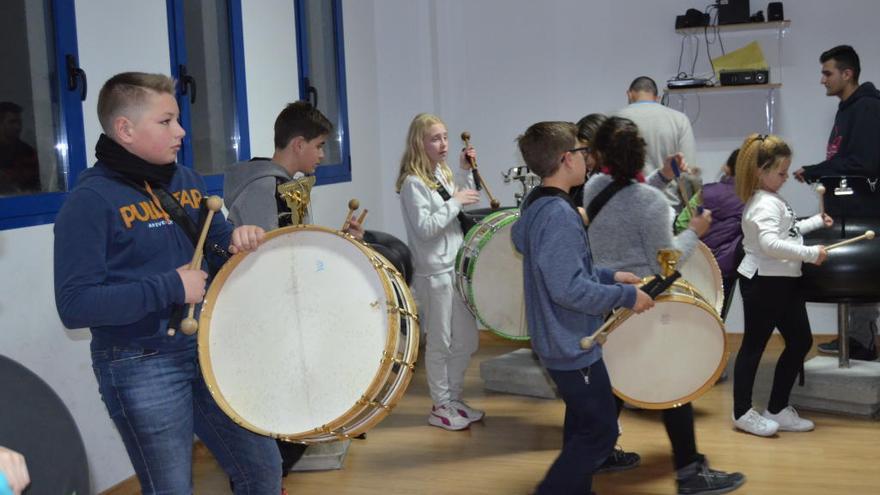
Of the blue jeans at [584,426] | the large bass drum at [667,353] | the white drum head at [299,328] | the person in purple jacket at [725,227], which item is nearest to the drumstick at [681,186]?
the large bass drum at [667,353]

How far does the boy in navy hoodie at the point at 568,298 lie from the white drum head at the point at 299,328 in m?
0.62

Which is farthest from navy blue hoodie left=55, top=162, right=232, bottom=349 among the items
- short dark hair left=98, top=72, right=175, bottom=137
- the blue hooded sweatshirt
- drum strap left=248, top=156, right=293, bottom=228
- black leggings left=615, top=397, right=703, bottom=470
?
black leggings left=615, top=397, right=703, bottom=470

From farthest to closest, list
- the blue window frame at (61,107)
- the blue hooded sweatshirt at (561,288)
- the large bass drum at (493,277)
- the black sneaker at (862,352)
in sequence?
the black sneaker at (862,352) < the large bass drum at (493,277) < the blue window frame at (61,107) < the blue hooded sweatshirt at (561,288)

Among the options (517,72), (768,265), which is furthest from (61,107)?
(517,72)

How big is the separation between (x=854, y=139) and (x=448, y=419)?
2.63 metres

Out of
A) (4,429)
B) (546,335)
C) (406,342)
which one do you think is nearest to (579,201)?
(546,335)

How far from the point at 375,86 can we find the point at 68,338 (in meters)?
3.26

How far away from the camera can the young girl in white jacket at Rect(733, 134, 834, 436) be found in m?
3.61

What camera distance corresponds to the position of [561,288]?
255 centimetres

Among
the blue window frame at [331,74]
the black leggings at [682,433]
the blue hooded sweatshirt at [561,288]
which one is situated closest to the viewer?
the blue hooded sweatshirt at [561,288]

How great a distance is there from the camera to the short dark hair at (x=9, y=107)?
3168 millimetres

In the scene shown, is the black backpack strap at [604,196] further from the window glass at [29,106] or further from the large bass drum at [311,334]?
the window glass at [29,106]

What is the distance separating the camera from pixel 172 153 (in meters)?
2.09

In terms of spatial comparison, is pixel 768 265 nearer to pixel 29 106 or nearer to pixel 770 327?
pixel 770 327
